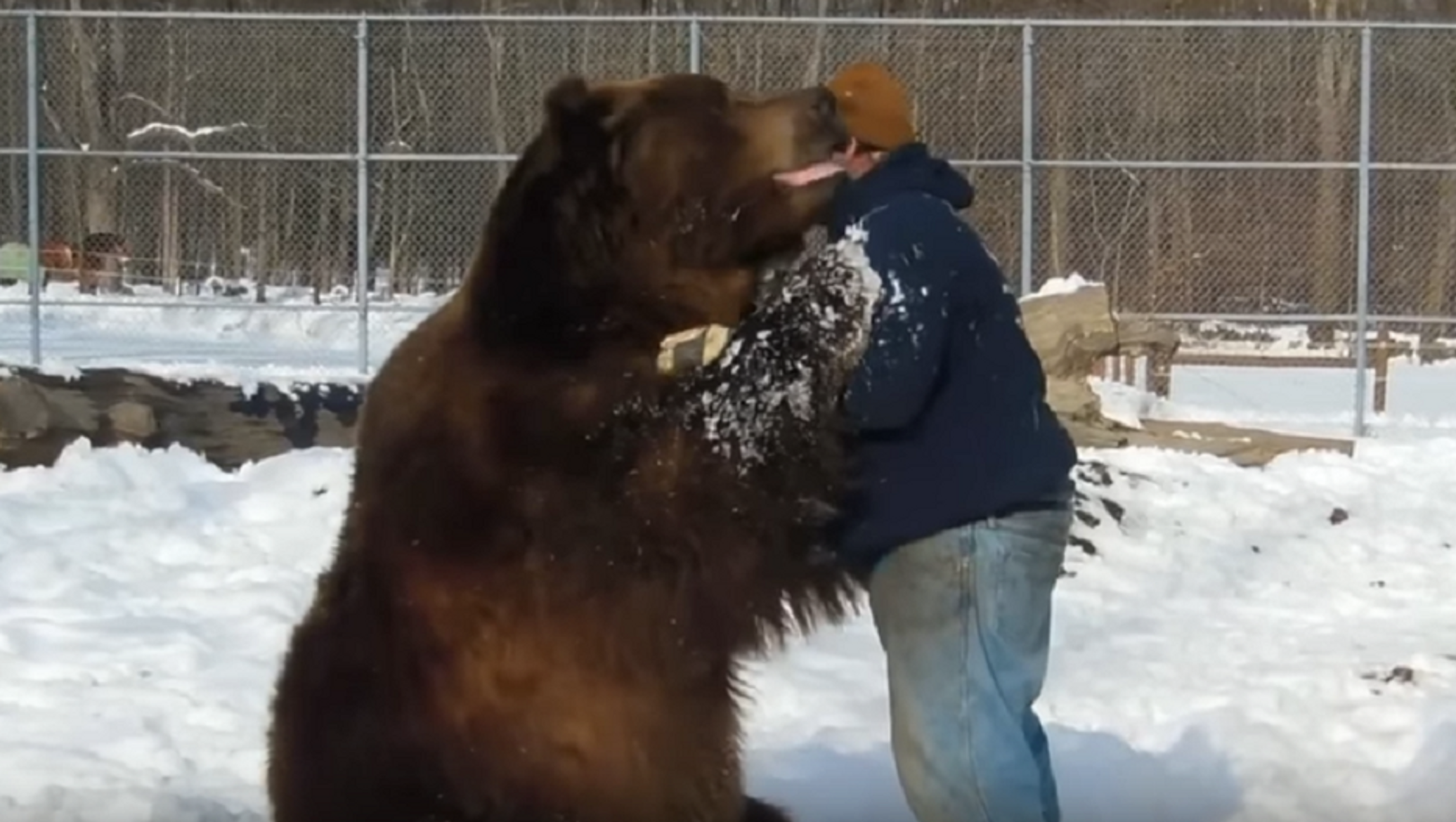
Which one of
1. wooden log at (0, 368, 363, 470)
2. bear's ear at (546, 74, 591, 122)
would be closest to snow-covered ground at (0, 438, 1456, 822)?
wooden log at (0, 368, 363, 470)

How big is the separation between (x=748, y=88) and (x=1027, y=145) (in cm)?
216

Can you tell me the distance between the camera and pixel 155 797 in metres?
5.46

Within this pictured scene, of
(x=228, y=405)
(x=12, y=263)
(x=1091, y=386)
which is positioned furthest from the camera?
(x=12, y=263)

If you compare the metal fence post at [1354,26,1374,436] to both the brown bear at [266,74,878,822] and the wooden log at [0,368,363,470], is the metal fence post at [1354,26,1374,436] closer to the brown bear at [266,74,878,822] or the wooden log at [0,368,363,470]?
the wooden log at [0,368,363,470]

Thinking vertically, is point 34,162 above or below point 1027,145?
below

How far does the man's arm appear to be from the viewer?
3432mm

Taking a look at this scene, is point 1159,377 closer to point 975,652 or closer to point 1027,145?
point 1027,145

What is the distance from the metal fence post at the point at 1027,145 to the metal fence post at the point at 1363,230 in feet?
7.24

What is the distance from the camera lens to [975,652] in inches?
150

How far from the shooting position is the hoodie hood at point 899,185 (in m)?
3.59

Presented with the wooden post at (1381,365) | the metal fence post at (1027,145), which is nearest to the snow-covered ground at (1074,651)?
the metal fence post at (1027,145)

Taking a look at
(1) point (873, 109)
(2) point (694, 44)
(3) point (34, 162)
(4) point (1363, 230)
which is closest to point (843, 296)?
(1) point (873, 109)

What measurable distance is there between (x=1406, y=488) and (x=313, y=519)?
628 centimetres

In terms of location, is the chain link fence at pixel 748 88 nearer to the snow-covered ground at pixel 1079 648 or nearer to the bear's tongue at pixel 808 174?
the snow-covered ground at pixel 1079 648
